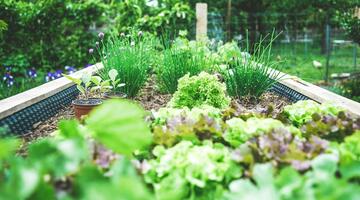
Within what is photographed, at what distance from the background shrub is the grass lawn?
565 cm

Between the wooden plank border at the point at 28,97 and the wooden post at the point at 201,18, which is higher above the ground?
the wooden post at the point at 201,18

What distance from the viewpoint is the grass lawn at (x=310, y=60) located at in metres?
9.27

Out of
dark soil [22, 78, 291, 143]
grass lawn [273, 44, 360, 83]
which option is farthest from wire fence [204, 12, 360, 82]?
dark soil [22, 78, 291, 143]

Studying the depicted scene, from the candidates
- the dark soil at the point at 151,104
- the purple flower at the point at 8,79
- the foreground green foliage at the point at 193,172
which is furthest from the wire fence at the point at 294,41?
the foreground green foliage at the point at 193,172

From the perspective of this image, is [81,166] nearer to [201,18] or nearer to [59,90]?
[59,90]

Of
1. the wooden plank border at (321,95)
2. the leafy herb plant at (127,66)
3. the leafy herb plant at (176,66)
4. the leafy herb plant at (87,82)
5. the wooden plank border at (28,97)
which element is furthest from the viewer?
the leafy herb plant at (176,66)

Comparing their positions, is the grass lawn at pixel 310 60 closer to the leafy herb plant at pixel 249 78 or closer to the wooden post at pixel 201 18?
the wooden post at pixel 201 18

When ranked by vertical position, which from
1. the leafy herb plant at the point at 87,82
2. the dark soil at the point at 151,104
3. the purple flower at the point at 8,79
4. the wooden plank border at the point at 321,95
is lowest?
the purple flower at the point at 8,79

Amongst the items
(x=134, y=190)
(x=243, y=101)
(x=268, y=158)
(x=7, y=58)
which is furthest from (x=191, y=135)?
(x=7, y=58)

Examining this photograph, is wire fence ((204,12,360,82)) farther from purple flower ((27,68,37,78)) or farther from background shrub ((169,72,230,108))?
background shrub ((169,72,230,108))

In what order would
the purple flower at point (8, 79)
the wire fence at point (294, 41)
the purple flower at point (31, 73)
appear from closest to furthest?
1. the purple flower at point (8, 79)
2. the purple flower at point (31, 73)
3. the wire fence at point (294, 41)

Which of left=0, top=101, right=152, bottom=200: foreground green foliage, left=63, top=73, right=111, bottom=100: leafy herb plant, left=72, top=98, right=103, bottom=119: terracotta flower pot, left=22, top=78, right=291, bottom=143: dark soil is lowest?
left=22, top=78, right=291, bottom=143: dark soil

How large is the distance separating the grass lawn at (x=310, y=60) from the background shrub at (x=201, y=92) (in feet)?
18.6

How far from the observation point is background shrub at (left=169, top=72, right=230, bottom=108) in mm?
2984
